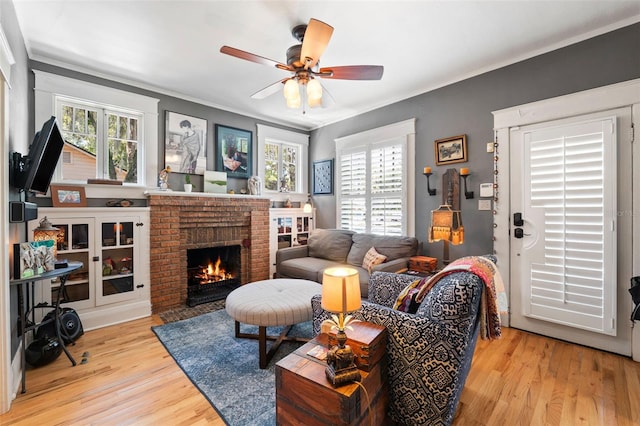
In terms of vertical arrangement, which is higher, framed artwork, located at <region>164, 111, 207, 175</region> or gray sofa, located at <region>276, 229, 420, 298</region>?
framed artwork, located at <region>164, 111, 207, 175</region>

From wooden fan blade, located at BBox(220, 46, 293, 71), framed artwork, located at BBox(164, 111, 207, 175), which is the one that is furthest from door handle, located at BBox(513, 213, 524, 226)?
framed artwork, located at BBox(164, 111, 207, 175)

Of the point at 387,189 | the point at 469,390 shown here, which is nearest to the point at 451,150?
the point at 387,189

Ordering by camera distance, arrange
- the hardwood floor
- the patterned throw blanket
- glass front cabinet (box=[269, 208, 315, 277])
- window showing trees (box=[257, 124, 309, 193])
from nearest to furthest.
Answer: the patterned throw blanket → the hardwood floor → glass front cabinet (box=[269, 208, 315, 277]) → window showing trees (box=[257, 124, 309, 193])

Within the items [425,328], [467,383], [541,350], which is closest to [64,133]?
[425,328]

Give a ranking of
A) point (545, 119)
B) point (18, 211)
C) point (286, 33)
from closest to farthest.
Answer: point (18, 211) < point (286, 33) < point (545, 119)

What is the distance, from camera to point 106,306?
10.1 ft

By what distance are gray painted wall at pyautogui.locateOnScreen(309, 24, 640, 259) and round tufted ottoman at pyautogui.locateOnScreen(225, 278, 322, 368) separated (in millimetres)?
1978

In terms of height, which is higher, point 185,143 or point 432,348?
point 185,143

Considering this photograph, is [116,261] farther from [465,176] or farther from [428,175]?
[465,176]

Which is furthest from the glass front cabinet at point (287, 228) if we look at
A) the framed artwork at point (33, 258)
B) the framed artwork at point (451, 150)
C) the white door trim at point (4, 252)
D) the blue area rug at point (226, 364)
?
the white door trim at point (4, 252)

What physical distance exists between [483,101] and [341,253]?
2604 mm

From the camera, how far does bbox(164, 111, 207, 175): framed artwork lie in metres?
3.70

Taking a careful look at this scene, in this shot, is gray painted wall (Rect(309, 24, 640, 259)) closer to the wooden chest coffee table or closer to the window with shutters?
the window with shutters

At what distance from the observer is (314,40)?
1.90m
